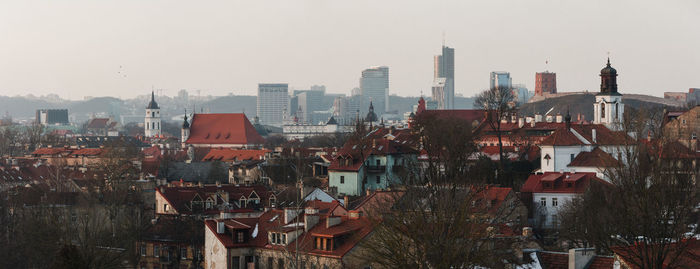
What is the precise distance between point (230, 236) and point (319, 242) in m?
4.59

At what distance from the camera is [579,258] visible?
99.6 feet

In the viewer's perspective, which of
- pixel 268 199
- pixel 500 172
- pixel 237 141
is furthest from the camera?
pixel 237 141

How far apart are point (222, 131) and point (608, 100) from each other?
74728mm

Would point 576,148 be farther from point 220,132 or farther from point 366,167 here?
point 220,132

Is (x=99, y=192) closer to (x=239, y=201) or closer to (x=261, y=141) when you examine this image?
(x=239, y=201)

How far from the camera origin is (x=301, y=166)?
76.1 meters

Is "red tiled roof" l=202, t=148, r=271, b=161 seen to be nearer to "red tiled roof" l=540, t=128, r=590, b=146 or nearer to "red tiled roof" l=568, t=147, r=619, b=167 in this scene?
"red tiled roof" l=540, t=128, r=590, b=146

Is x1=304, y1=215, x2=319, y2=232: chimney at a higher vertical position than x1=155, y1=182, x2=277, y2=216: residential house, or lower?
higher

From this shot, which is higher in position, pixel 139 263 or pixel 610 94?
pixel 610 94

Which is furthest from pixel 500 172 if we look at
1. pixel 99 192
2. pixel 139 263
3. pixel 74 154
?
pixel 74 154

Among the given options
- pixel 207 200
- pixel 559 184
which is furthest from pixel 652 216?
pixel 559 184

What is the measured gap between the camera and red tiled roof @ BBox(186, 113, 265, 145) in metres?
158

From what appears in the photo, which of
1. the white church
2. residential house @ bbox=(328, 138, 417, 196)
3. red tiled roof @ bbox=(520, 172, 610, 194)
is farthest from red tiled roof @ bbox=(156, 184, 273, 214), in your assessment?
the white church

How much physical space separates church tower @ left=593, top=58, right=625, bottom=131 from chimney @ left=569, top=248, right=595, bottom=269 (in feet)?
220
